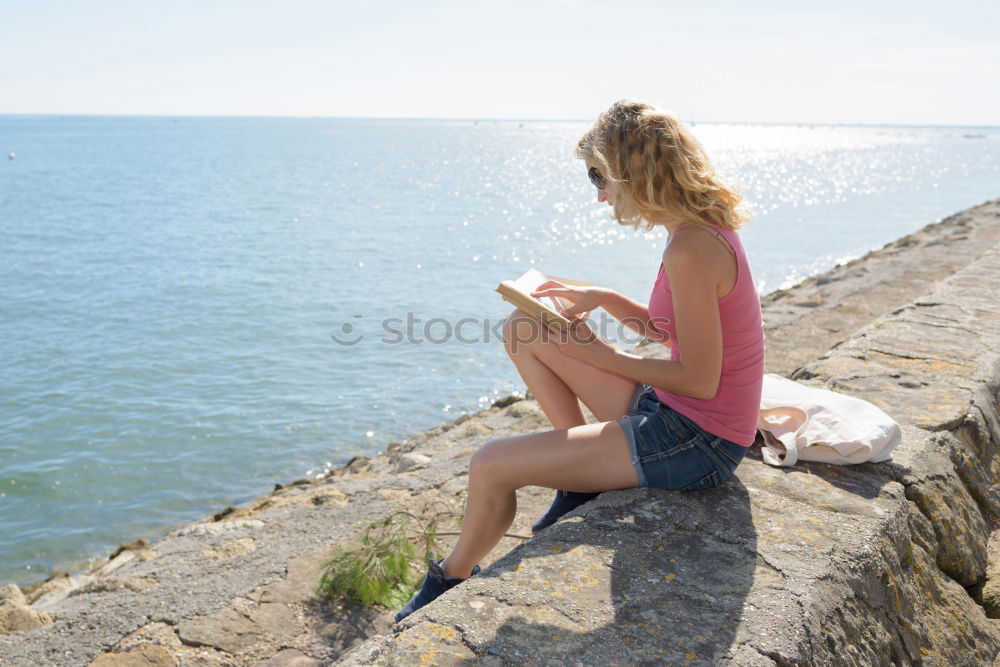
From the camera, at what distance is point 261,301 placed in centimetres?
1549

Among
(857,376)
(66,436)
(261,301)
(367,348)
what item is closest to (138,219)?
(261,301)

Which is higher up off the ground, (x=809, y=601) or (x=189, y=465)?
(x=809, y=601)

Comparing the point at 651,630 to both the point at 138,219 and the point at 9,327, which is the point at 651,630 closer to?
the point at 9,327

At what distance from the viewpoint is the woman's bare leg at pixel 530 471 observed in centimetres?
248

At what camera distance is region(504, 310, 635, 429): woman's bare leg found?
286 cm

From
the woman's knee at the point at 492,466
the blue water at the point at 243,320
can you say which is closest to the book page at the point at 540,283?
the woman's knee at the point at 492,466

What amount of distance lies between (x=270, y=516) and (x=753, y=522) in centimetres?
326

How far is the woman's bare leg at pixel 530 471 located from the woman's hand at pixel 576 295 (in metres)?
0.65

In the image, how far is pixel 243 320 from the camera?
552 inches

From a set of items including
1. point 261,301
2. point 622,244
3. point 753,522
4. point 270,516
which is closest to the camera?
point 753,522

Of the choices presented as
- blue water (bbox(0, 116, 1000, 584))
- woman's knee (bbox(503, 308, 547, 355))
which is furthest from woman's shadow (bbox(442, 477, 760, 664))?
blue water (bbox(0, 116, 1000, 584))

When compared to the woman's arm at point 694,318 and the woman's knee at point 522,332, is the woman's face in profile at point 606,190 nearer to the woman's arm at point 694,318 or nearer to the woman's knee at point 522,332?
the woman's arm at point 694,318

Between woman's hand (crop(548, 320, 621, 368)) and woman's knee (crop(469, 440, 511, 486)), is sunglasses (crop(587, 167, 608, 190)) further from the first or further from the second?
woman's knee (crop(469, 440, 511, 486))

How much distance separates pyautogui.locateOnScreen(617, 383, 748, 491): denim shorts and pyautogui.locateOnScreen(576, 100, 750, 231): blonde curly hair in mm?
625
